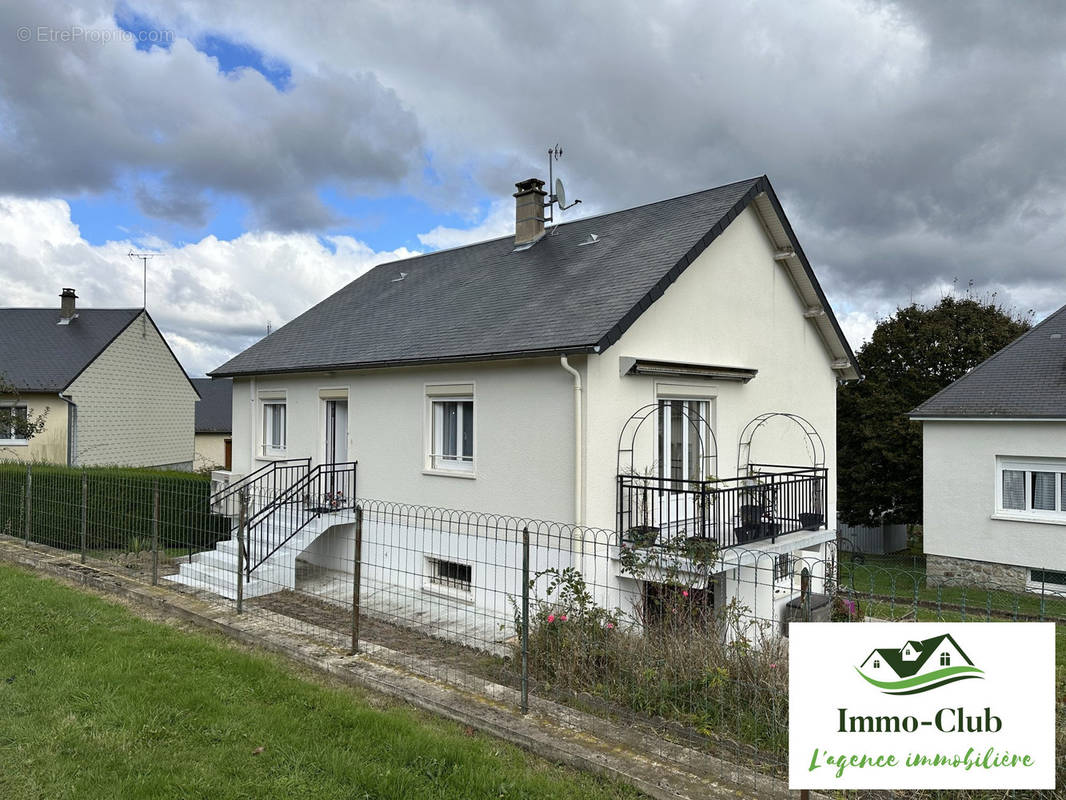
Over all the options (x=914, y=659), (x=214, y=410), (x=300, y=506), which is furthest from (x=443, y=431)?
(x=214, y=410)

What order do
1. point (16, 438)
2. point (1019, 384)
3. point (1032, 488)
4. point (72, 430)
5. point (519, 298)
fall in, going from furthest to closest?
point (72, 430) → point (16, 438) → point (1019, 384) → point (1032, 488) → point (519, 298)

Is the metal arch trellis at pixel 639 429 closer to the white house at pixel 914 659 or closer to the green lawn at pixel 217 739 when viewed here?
the green lawn at pixel 217 739

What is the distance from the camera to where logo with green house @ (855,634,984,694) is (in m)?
3.07

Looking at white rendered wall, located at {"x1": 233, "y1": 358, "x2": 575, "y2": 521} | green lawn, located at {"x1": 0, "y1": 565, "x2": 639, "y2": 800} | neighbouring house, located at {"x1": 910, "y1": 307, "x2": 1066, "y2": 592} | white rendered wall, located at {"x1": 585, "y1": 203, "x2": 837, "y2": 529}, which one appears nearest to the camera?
green lawn, located at {"x1": 0, "y1": 565, "x2": 639, "y2": 800}

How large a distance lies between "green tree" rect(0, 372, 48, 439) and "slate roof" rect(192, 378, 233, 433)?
12986 mm

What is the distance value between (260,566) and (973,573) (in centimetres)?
1646

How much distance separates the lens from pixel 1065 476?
16.3 meters

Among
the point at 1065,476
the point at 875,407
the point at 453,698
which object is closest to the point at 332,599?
the point at 453,698

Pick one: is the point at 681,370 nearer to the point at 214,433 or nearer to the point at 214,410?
the point at 214,433

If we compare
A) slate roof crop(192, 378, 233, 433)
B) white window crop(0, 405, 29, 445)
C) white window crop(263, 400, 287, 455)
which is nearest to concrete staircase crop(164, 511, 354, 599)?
white window crop(263, 400, 287, 455)

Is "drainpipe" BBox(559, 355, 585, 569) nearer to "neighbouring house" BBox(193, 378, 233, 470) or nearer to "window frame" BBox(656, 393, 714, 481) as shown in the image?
"window frame" BBox(656, 393, 714, 481)

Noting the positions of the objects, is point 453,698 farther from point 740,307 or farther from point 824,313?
point 824,313

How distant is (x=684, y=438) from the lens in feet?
37.1

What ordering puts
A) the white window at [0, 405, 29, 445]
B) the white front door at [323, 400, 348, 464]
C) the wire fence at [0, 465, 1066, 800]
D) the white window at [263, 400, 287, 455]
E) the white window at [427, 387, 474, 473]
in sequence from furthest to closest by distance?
the white window at [0, 405, 29, 445] → the white window at [263, 400, 287, 455] → the white front door at [323, 400, 348, 464] → the white window at [427, 387, 474, 473] → the wire fence at [0, 465, 1066, 800]
